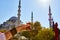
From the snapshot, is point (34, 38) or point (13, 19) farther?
point (13, 19)

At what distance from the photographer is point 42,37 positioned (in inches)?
1134

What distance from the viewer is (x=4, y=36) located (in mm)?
4938

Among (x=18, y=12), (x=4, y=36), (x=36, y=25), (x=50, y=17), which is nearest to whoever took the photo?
(x=4, y=36)

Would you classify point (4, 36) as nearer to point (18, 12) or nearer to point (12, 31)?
point (12, 31)

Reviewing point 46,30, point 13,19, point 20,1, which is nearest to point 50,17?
point 20,1

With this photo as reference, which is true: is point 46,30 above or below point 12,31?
below

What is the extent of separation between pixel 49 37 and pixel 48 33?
0.81 meters

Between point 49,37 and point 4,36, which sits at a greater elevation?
point 4,36

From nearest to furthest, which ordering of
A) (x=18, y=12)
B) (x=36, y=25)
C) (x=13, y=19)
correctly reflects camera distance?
(x=36, y=25)
(x=18, y=12)
(x=13, y=19)

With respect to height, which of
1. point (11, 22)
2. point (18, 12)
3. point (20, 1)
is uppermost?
point (20, 1)

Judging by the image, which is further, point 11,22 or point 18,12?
point 11,22

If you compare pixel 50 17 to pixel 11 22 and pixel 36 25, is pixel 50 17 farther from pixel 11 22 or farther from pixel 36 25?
pixel 11 22

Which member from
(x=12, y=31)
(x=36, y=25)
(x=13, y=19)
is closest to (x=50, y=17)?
(x=36, y=25)

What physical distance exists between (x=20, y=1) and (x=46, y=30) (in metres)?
22.9
